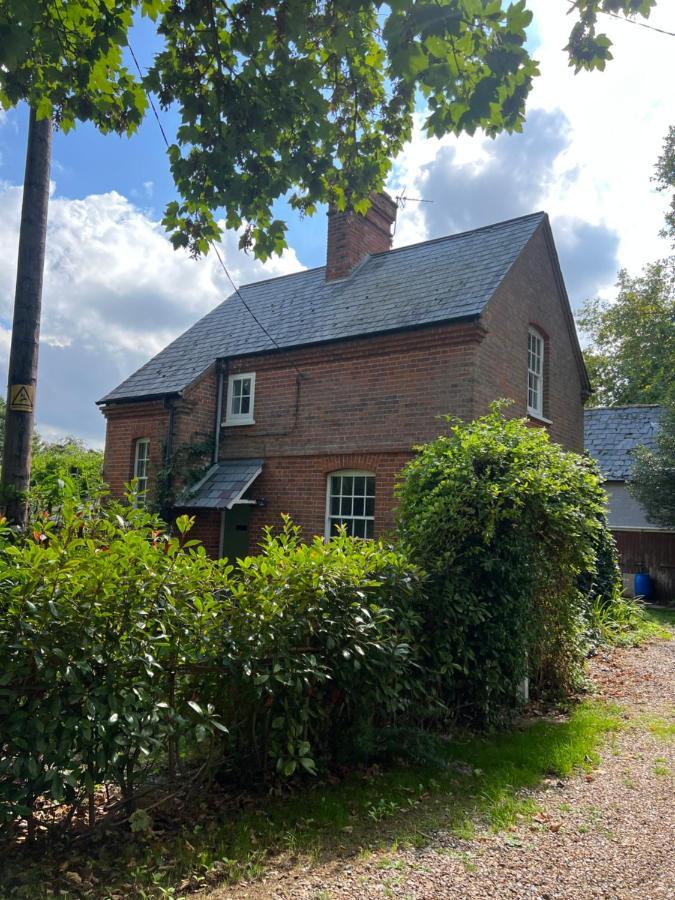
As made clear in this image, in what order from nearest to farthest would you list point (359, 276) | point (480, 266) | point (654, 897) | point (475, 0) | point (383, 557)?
point (654, 897) < point (475, 0) < point (383, 557) < point (480, 266) < point (359, 276)

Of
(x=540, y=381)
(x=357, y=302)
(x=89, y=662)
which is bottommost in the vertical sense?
(x=89, y=662)

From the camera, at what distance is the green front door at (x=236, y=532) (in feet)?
50.2

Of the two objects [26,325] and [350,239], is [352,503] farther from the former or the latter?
[26,325]

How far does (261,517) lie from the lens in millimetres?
14695

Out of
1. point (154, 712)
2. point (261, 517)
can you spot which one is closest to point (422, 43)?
point (154, 712)

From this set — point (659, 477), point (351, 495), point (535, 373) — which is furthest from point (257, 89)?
point (659, 477)

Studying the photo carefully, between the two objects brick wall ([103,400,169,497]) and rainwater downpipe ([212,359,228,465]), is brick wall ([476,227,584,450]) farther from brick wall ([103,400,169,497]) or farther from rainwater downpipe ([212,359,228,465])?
brick wall ([103,400,169,497])

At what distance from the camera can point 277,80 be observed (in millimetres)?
6059

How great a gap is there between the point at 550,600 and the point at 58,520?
195 inches

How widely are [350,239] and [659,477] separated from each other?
35.8 ft

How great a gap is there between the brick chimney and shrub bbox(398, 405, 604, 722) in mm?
11212

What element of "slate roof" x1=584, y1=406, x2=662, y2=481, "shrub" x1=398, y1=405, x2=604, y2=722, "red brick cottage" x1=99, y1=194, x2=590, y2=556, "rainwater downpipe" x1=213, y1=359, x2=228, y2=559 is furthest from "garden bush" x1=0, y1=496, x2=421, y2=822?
"slate roof" x1=584, y1=406, x2=662, y2=481

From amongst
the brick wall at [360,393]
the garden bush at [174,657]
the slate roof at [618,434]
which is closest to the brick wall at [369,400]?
the brick wall at [360,393]

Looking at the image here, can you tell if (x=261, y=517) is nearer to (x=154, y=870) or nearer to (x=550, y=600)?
(x=550, y=600)
